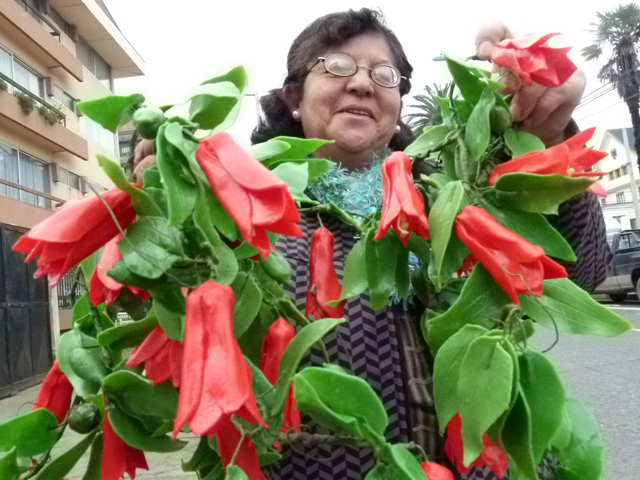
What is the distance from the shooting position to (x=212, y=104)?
38cm

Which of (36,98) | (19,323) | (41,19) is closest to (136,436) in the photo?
(19,323)

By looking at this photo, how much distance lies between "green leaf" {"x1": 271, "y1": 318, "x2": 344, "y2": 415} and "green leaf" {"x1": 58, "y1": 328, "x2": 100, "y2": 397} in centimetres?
15

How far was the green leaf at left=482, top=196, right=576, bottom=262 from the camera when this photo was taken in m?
0.40

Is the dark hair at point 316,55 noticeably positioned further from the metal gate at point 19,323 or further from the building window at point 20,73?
the building window at point 20,73

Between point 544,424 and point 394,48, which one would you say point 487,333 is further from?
point 394,48

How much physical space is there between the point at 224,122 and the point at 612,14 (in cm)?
1743

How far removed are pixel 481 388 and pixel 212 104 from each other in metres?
0.23

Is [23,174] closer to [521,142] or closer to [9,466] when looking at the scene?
[9,466]

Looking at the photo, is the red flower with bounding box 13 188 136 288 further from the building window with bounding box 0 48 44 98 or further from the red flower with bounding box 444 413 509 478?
the building window with bounding box 0 48 44 98

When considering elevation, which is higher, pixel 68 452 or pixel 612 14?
pixel 612 14

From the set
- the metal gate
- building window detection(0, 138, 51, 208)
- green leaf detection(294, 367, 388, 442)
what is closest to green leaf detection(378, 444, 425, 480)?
green leaf detection(294, 367, 388, 442)

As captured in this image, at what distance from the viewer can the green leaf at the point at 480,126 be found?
41 cm

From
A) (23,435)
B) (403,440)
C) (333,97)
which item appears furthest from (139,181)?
(333,97)

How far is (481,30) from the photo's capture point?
0.51 meters
